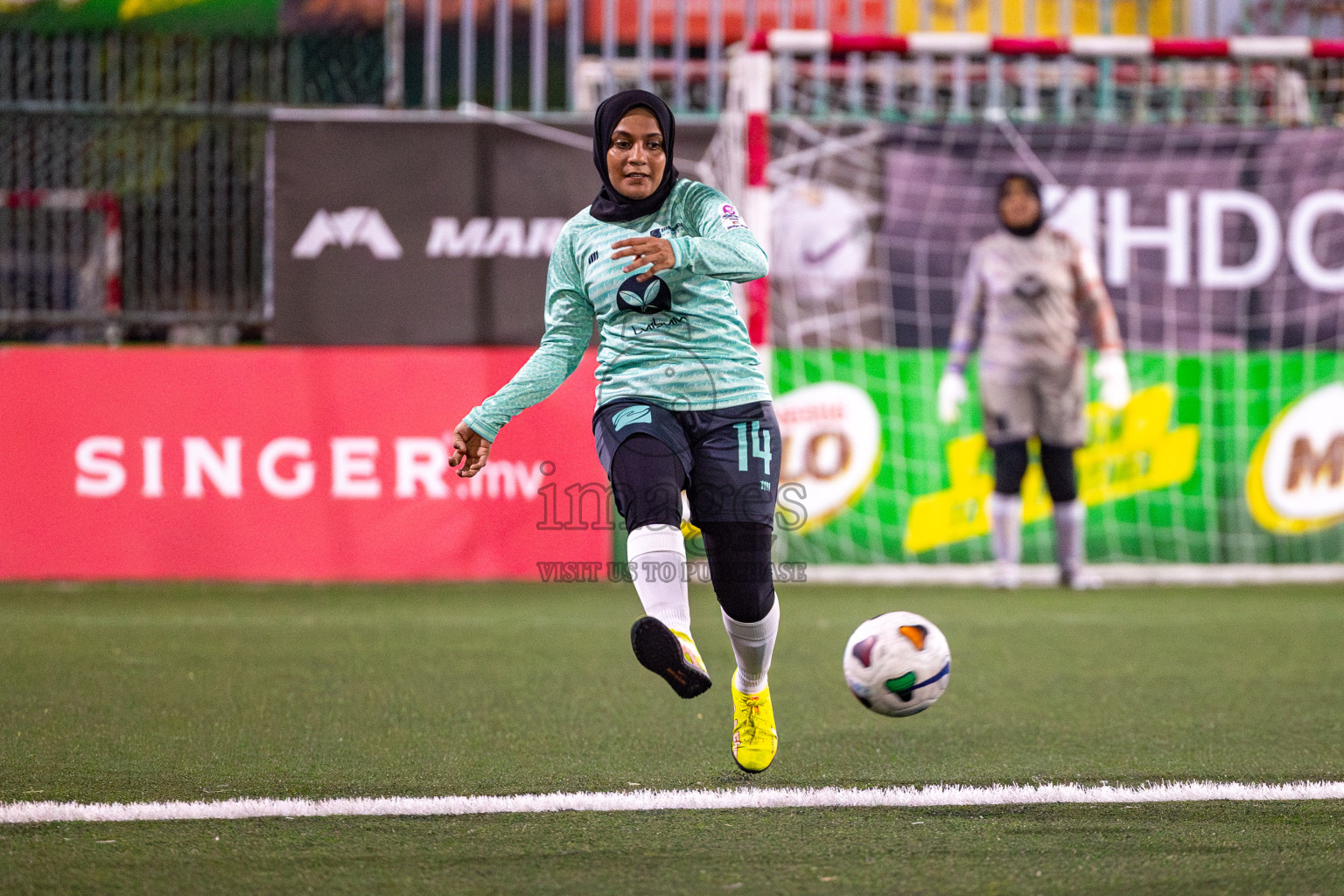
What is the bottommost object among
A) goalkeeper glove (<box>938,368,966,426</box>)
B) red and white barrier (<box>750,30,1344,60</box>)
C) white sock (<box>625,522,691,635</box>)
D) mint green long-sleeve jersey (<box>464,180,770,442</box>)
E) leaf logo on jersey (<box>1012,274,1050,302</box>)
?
white sock (<box>625,522,691,635</box>)

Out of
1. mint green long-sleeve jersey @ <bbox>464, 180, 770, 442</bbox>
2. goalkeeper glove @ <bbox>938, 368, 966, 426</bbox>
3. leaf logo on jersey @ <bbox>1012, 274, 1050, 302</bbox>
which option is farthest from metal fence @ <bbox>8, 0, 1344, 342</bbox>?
mint green long-sleeve jersey @ <bbox>464, 180, 770, 442</bbox>

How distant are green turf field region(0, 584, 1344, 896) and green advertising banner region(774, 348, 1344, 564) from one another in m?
1.23

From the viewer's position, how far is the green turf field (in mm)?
3002

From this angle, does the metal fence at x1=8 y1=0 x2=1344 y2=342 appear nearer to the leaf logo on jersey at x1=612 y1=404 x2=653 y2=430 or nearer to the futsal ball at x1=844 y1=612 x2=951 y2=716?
the leaf logo on jersey at x1=612 y1=404 x2=653 y2=430

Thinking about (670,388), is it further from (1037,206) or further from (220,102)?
(220,102)

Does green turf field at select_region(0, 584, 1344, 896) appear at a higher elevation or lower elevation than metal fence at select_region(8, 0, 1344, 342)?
lower

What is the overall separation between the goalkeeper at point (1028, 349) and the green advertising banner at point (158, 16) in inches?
167

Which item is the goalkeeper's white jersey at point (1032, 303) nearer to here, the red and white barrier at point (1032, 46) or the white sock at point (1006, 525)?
the white sock at point (1006, 525)

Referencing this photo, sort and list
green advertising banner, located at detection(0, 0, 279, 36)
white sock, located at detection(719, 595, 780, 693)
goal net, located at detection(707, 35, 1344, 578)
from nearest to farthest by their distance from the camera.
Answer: white sock, located at detection(719, 595, 780, 693) → green advertising banner, located at detection(0, 0, 279, 36) → goal net, located at detection(707, 35, 1344, 578)

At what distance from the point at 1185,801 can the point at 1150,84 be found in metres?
8.11

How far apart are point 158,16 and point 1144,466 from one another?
6.18m

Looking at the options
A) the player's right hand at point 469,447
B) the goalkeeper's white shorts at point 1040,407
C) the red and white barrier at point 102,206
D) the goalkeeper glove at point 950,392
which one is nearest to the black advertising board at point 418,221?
the red and white barrier at point 102,206

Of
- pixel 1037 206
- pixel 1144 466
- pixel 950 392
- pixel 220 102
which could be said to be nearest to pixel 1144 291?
pixel 1144 466

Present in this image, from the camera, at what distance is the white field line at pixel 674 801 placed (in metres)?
3.44
